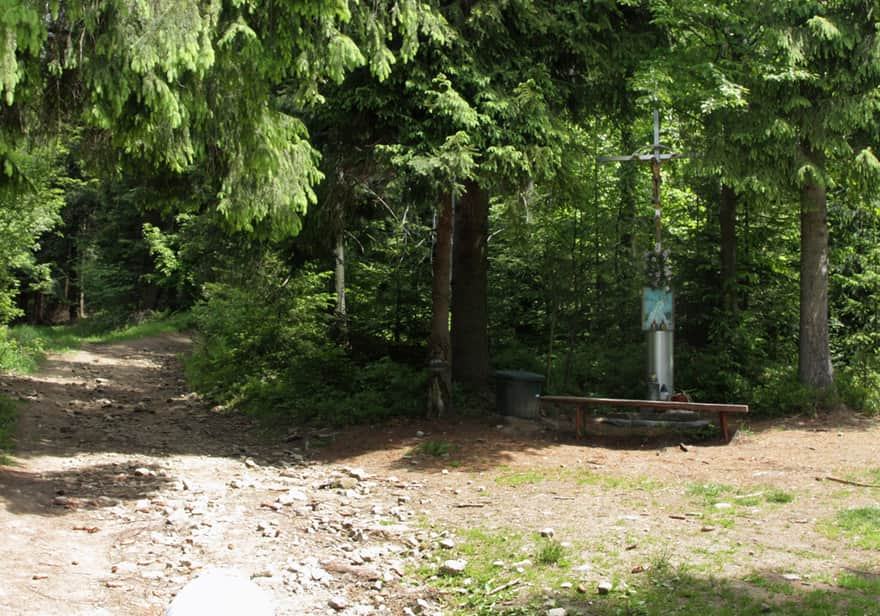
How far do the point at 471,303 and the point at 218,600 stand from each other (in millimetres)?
8648

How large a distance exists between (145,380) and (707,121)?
41.7 ft

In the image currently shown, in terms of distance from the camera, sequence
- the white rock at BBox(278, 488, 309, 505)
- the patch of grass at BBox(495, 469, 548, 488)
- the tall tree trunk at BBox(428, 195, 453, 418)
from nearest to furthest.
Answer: the white rock at BBox(278, 488, 309, 505), the patch of grass at BBox(495, 469, 548, 488), the tall tree trunk at BBox(428, 195, 453, 418)

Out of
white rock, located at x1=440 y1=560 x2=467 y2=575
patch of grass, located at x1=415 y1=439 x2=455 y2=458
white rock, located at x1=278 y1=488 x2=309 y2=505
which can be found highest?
patch of grass, located at x1=415 y1=439 x2=455 y2=458

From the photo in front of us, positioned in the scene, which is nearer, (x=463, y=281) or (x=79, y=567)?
(x=79, y=567)

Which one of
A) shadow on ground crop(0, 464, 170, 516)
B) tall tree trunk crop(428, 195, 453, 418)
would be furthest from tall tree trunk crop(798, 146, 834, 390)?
shadow on ground crop(0, 464, 170, 516)

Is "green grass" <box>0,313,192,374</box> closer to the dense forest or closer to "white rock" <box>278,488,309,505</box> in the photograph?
the dense forest

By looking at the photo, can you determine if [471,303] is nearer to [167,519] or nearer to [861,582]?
[167,519]

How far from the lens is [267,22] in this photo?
7.39 m

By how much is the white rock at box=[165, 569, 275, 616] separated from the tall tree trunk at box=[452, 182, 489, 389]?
27.3ft

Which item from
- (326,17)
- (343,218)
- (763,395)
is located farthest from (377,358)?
(326,17)

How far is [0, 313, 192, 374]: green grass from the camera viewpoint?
16906mm

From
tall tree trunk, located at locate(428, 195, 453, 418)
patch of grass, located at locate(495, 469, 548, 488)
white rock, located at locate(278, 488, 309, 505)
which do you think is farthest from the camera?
tall tree trunk, located at locate(428, 195, 453, 418)

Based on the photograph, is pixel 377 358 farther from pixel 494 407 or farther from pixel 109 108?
pixel 109 108

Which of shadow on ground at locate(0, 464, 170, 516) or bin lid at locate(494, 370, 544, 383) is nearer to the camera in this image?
shadow on ground at locate(0, 464, 170, 516)
